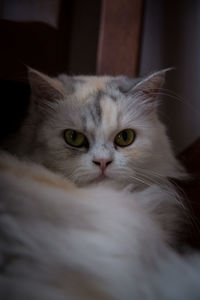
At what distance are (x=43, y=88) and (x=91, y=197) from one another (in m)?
0.40

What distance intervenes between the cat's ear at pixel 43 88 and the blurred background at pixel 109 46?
262mm

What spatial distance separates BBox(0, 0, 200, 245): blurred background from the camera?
1.21 m

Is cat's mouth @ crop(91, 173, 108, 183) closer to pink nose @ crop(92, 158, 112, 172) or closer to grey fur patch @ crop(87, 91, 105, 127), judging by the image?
pink nose @ crop(92, 158, 112, 172)

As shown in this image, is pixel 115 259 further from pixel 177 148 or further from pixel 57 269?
pixel 177 148

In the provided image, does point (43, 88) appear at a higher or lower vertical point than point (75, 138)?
higher

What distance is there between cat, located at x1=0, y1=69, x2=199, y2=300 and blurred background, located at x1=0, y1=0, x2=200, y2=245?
0.67ft

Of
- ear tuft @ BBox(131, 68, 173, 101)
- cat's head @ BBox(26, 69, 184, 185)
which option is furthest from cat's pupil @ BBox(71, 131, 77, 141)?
ear tuft @ BBox(131, 68, 173, 101)

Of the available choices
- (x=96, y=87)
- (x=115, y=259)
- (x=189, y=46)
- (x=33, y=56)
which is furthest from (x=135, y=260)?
(x=189, y=46)

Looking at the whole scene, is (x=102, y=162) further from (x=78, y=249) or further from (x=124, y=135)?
(x=78, y=249)

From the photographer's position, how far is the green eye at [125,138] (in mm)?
916

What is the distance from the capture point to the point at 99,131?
87 centimetres

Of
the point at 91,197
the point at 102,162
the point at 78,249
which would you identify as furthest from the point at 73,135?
the point at 78,249

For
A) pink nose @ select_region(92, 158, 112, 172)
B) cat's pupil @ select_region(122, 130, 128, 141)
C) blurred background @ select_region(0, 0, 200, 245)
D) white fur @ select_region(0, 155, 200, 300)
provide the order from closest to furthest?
white fur @ select_region(0, 155, 200, 300), pink nose @ select_region(92, 158, 112, 172), cat's pupil @ select_region(122, 130, 128, 141), blurred background @ select_region(0, 0, 200, 245)

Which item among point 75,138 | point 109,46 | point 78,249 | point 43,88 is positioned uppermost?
point 109,46
